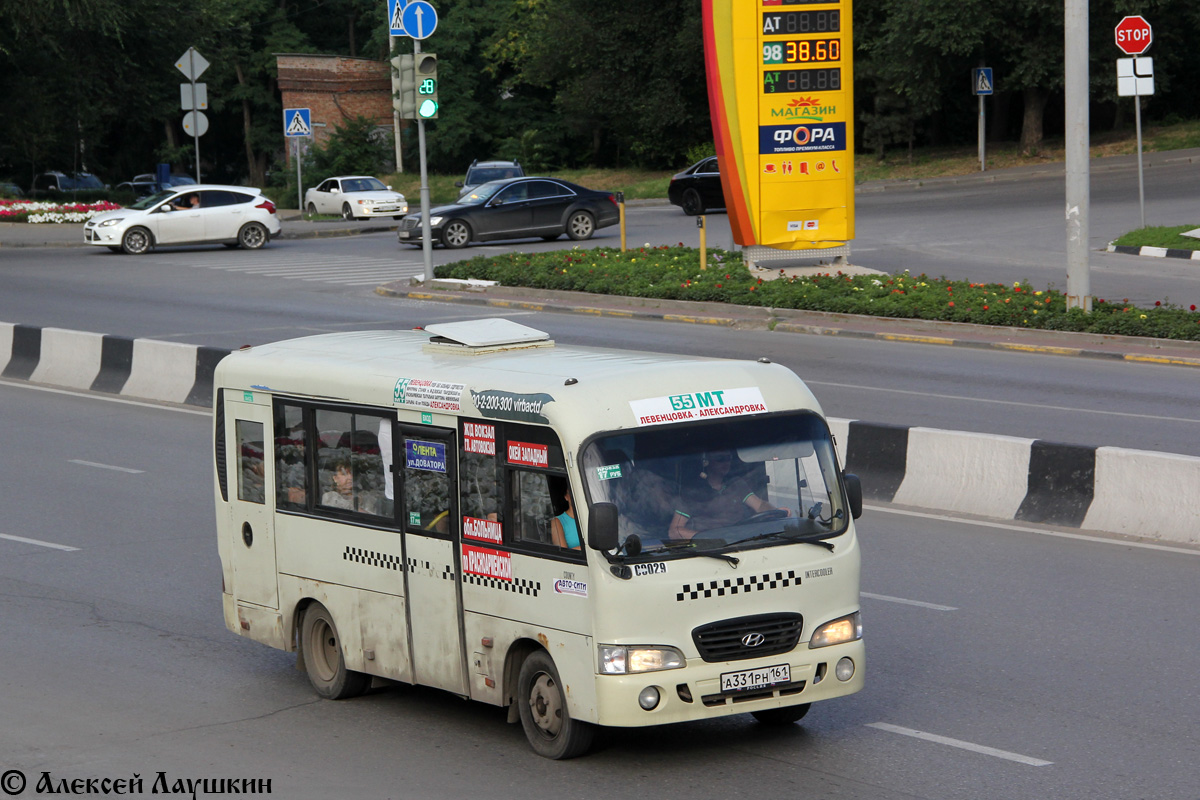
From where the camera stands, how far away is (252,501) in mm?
8500

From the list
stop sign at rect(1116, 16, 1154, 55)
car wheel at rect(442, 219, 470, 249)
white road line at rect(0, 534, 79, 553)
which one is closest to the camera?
white road line at rect(0, 534, 79, 553)

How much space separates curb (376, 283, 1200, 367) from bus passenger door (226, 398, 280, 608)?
14.0 metres

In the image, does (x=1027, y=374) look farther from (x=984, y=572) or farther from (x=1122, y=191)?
(x=1122, y=191)

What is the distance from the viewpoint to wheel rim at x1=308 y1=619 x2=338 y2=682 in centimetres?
818

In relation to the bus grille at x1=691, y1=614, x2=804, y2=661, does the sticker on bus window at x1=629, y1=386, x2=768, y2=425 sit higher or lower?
higher

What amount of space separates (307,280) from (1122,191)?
21785mm

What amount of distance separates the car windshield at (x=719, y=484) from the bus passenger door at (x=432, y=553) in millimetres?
978

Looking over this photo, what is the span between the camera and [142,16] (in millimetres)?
47812

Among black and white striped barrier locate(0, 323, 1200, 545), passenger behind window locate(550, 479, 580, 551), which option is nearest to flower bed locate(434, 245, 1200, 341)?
black and white striped barrier locate(0, 323, 1200, 545)

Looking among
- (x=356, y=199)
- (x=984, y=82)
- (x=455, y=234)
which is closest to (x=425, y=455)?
(x=455, y=234)

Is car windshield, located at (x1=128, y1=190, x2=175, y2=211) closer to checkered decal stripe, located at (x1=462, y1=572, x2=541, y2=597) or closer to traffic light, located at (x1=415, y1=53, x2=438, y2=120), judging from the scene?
traffic light, located at (x1=415, y1=53, x2=438, y2=120)

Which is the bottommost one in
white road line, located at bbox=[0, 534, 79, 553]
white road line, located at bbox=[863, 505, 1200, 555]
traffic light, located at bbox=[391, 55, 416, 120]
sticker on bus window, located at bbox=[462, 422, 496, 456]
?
white road line, located at bbox=[863, 505, 1200, 555]

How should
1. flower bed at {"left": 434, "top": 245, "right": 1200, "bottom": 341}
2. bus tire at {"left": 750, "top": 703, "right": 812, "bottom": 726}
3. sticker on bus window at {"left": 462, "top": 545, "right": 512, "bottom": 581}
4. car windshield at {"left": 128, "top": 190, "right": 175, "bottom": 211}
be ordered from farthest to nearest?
car windshield at {"left": 128, "top": 190, "right": 175, "bottom": 211} < flower bed at {"left": 434, "top": 245, "right": 1200, "bottom": 341} < bus tire at {"left": 750, "top": 703, "right": 812, "bottom": 726} < sticker on bus window at {"left": 462, "top": 545, "right": 512, "bottom": 581}

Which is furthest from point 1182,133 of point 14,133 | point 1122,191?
point 14,133
